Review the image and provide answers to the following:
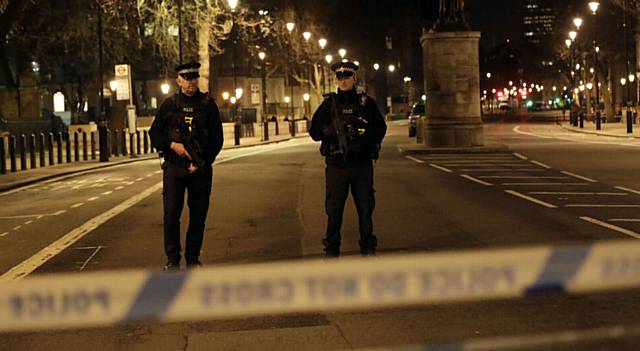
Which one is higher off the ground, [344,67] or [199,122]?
[344,67]

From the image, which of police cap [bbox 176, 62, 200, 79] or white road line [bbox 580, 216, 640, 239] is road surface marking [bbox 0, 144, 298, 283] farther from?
white road line [bbox 580, 216, 640, 239]

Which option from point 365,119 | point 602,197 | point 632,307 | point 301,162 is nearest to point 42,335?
point 365,119

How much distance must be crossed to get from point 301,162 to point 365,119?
62.8 feet

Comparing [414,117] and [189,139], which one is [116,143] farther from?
[189,139]

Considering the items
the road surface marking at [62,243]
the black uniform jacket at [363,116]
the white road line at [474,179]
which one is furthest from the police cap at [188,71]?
the white road line at [474,179]

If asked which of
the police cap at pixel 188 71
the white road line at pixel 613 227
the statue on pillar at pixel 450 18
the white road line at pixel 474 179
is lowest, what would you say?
the white road line at pixel 613 227

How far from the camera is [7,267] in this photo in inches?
401

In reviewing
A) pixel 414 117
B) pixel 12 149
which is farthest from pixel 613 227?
pixel 414 117

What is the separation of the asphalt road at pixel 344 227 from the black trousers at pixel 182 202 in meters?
1.16

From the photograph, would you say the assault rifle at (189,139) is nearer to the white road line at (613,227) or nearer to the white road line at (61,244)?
the white road line at (61,244)

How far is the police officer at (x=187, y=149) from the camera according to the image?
8.54 m

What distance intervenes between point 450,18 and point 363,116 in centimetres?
2404

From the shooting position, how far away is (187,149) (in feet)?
27.8

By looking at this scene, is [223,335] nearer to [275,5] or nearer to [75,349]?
[75,349]
